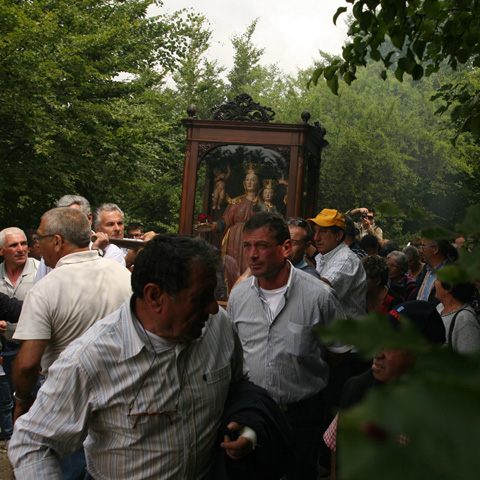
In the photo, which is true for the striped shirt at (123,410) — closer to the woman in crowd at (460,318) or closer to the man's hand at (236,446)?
the man's hand at (236,446)

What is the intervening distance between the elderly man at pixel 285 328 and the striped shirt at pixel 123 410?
5.48 feet

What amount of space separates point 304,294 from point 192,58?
1266 inches

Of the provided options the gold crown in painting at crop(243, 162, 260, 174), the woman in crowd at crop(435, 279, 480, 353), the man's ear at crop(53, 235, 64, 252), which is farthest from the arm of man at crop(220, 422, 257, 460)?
the gold crown in painting at crop(243, 162, 260, 174)

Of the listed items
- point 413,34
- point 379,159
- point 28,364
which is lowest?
point 28,364

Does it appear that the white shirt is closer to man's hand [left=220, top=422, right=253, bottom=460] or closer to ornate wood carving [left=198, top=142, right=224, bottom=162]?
man's hand [left=220, top=422, right=253, bottom=460]

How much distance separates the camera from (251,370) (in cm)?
444

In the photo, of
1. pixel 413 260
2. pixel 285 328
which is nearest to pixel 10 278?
pixel 285 328

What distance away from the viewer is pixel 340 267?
572cm

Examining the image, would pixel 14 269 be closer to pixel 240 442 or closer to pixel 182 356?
pixel 182 356

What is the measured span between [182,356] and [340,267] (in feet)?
10.7

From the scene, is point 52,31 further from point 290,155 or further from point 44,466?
point 44,466

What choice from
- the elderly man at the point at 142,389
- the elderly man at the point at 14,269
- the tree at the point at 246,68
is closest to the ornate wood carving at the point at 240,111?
the elderly man at the point at 14,269

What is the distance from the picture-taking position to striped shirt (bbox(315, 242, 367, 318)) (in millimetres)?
5684

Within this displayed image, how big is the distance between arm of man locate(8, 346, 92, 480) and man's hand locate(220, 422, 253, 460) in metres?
0.55
